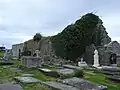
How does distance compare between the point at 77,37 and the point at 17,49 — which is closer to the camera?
the point at 77,37

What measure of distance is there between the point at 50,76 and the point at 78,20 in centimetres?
1461

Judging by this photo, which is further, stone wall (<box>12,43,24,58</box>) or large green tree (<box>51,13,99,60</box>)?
stone wall (<box>12,43,24,58</box>)

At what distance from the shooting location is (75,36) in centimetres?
2333

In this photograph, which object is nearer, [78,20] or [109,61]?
[109,61]

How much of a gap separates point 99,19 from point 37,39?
8.48 metres

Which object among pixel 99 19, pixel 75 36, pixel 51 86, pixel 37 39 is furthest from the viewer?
pixel 37 39

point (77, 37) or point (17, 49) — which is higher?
point (77, 37)

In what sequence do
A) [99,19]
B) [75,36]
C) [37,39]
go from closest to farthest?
1. [75,36]
2. [99,19]
3. [37,39]

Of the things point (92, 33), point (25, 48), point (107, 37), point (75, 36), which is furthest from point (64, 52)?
point (25, 48)

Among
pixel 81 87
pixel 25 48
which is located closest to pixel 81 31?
pixel 25 48

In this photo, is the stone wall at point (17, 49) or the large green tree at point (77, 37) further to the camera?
the stone wall at point (17, 49)

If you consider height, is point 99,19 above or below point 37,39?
above

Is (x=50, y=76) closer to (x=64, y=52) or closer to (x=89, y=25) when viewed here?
(x=64, y=52)

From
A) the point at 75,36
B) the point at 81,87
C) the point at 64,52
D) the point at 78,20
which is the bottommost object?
the point at 81,87
